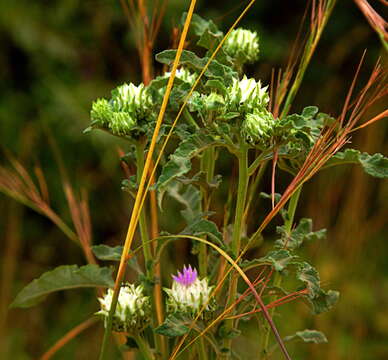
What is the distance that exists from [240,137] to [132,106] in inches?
4.6

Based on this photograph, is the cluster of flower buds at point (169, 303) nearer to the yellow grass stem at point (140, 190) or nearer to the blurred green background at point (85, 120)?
the yellow grass stem at point (140, 190)

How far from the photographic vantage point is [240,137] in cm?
54

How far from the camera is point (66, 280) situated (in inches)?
25.0

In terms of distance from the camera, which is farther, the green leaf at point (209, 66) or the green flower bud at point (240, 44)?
the green flower bud at point (240, 44)

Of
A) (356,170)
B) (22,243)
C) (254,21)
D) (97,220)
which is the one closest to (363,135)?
(356,170)

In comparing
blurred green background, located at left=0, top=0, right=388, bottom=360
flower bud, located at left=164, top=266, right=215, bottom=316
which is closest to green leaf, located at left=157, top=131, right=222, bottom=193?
flower bud, located at left=164, top=266, right=215, bottom=316

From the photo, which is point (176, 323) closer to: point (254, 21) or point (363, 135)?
point (363, 135)

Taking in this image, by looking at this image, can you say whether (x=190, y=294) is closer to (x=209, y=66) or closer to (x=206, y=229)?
(x=206, y=229)

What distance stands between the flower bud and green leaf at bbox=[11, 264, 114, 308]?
0.07m

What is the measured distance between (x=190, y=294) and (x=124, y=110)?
0.18m

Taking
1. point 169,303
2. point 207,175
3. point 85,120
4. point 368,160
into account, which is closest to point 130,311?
point 169,303

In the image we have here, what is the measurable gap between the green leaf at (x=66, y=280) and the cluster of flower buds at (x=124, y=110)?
14 cm

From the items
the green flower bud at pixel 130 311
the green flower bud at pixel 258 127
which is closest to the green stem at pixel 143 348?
the green flower bud at pixel 130 311

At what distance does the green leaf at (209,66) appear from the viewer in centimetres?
56
